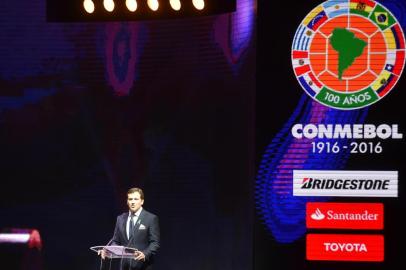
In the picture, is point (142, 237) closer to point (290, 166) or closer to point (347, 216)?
point (290, 166)

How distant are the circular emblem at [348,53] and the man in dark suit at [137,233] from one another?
1995 mm

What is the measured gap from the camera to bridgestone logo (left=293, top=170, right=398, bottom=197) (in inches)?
335

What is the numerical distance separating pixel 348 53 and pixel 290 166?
1.23m

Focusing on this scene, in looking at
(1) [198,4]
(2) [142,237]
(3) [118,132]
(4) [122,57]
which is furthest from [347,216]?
(4) [122,57]

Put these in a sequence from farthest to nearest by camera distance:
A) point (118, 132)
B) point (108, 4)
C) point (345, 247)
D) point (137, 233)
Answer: point (118, 132) → point (108, 4) → point (345, 247) → point (137, 233)

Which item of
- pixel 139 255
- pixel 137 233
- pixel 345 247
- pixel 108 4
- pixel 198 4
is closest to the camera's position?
pixel 139 255

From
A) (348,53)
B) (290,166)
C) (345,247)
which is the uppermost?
(348,53)

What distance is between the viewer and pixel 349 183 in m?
8.55

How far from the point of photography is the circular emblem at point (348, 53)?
28.1ft

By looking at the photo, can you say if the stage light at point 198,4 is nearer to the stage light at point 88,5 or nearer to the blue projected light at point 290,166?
the stage light at point 88,5

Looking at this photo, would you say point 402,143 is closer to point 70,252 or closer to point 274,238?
point 274,238

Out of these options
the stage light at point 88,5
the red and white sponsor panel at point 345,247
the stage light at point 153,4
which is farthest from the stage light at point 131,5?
the red and white sponsor panel at point 345,247

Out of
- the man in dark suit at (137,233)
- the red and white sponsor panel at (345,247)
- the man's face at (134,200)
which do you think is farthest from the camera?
the red and white sponsor panel at (345,247)

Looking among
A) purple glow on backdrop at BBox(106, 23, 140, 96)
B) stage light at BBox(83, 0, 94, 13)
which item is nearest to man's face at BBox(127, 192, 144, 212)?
purple glow on backdrop at BBox(106, 23, 140, 96)
